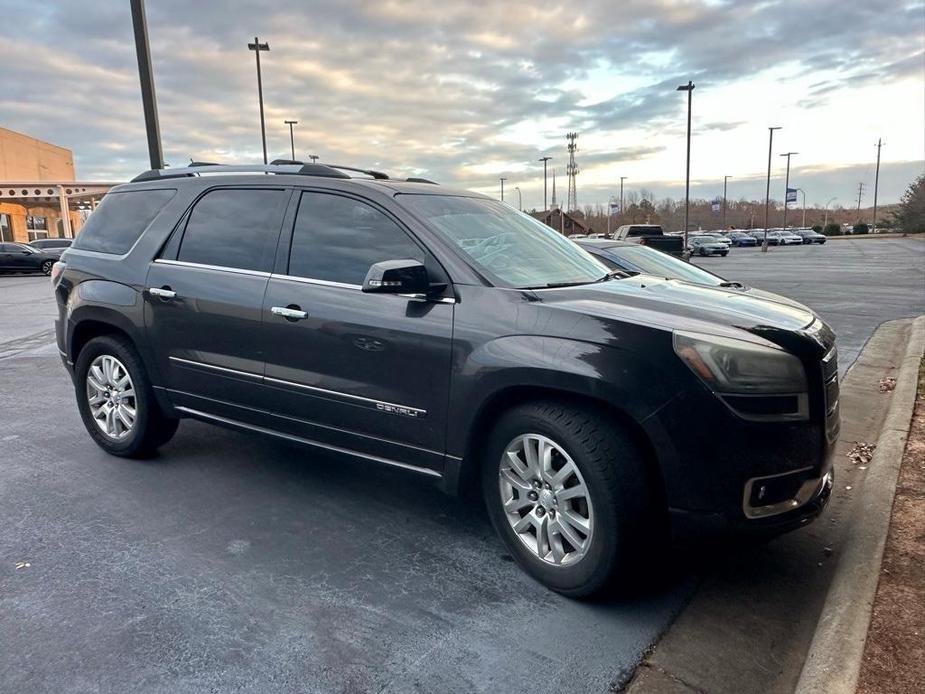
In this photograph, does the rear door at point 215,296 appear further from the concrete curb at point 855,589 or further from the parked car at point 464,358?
the concrete curb at point 855,589

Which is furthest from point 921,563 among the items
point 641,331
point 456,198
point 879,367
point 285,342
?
point 879,367

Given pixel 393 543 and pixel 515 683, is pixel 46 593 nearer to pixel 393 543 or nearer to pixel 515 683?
pixel 393 543

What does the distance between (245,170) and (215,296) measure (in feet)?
2.87

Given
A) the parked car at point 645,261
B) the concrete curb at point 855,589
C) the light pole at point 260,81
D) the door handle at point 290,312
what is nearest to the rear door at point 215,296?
the door handle at point 290,312

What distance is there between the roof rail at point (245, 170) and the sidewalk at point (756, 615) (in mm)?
2936

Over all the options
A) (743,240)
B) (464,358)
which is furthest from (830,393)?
(743,240)

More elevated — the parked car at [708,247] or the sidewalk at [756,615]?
the parked car at [708,247]

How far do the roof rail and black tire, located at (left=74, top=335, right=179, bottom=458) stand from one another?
3.90 feet

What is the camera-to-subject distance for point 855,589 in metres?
2.76

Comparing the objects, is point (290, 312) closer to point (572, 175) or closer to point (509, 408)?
point (509, 408)

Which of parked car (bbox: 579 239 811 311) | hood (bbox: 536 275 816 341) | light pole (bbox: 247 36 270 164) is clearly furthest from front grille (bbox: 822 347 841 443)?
light pole (bbox: 247 36 270 164)

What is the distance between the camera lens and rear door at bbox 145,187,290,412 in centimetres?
387

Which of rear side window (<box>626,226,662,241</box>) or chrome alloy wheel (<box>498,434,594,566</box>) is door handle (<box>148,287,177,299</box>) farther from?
rear side window (<box>626,226,662,241</box>)

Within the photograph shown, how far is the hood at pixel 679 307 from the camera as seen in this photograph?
9.23 ft
